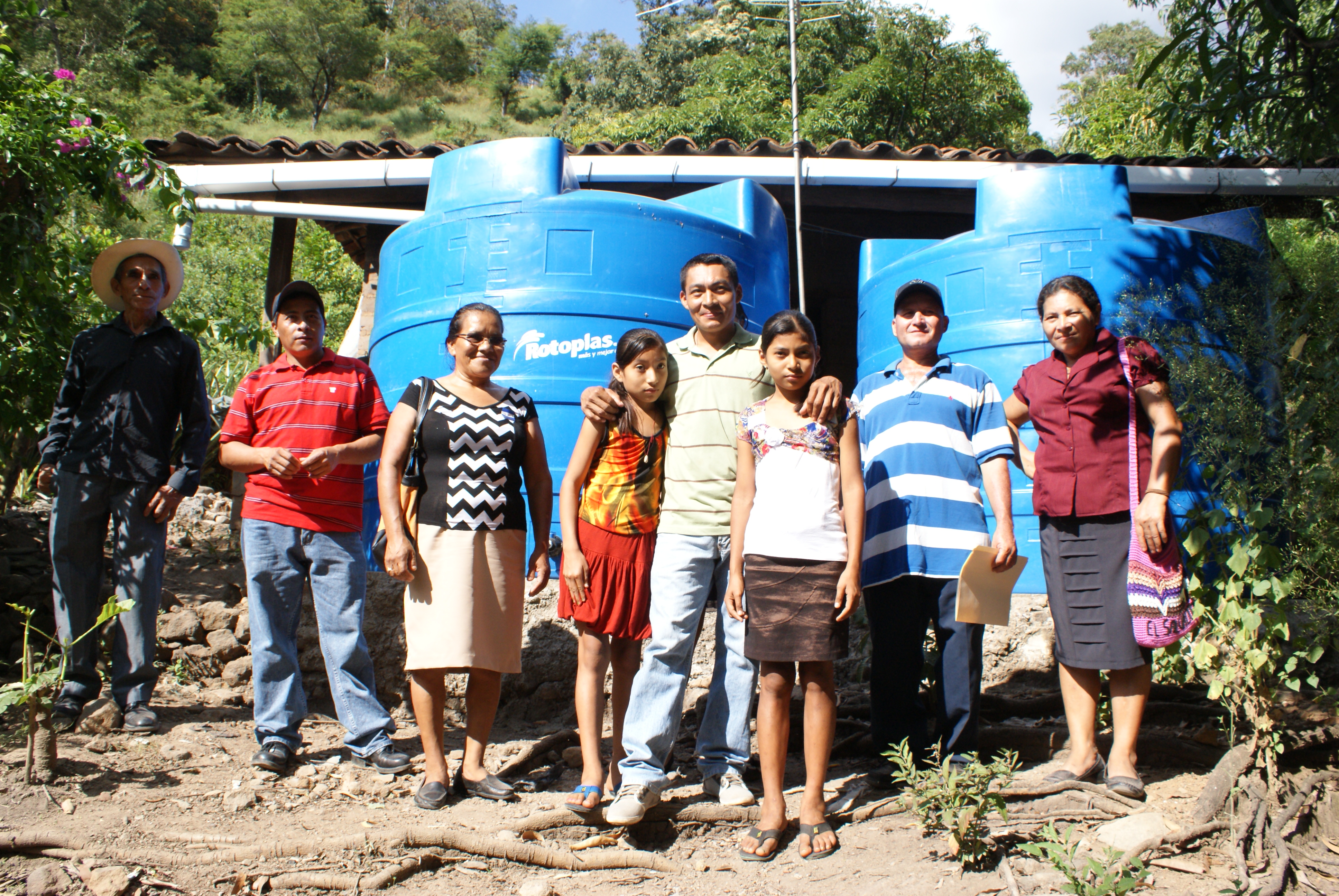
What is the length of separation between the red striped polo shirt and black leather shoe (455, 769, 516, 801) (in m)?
0.89

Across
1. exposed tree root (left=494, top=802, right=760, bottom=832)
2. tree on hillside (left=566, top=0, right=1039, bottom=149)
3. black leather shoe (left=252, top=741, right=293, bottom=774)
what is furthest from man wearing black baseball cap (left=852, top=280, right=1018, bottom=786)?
tree on hillside (left=566, top=0, right=1039, bottom=149)

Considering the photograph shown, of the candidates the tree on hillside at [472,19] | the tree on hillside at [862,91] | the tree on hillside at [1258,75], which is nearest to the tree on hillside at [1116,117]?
the tree on hillside at [1258,75]

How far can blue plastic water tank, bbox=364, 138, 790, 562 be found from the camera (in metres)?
3.55

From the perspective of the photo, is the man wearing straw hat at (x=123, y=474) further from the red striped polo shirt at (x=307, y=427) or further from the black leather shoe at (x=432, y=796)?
the black leather shoe at (x=432, y=796)

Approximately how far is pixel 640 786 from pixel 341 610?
46.2 inches

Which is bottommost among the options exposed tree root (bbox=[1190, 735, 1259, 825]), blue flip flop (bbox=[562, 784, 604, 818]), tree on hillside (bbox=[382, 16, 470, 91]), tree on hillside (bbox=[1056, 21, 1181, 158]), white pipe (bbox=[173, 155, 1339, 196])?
blue flip flop (bbox=[562, 784, 604, 818])

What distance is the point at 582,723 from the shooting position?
253 cm

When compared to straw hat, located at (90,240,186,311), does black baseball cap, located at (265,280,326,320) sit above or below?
below

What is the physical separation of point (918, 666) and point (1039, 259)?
1.91 metres

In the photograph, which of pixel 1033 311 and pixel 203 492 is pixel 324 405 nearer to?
pixel 1033 311

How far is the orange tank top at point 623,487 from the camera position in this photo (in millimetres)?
Answer: 2650

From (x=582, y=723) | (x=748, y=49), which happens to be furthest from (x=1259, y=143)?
(x=748, y=49)

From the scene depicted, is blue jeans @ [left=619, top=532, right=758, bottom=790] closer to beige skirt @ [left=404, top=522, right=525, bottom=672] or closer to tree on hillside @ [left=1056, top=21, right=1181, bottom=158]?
beige skirt @ [left=404, top=522, right=525, bottom=672]

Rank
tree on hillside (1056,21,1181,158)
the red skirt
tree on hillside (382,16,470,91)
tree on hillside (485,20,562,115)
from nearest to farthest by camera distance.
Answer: the red skirt
tree on hillside (1056,21,1181,158)
tree on hillside (382,16,470,91)
tree on hillside (485,20,562,115)
